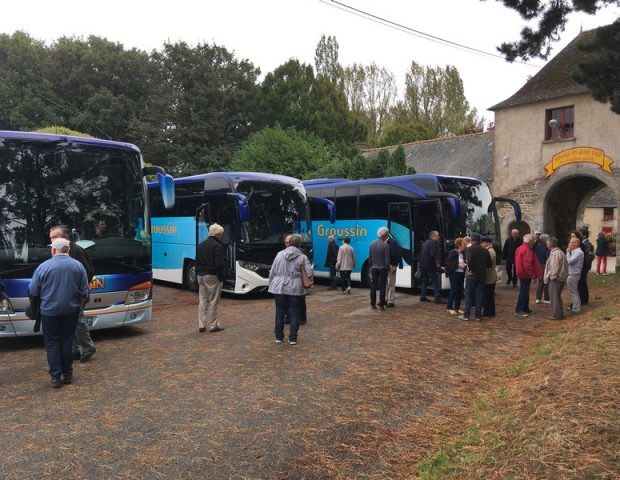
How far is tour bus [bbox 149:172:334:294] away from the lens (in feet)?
43.9

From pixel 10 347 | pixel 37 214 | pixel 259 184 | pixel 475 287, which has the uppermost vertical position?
pixel 259 184

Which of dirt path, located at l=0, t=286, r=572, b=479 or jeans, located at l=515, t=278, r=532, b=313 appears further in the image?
jeans, located at l=515, t=278, r=532, b=313

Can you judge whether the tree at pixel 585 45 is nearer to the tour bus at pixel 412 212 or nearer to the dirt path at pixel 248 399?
the tour bus at pixel 412 212

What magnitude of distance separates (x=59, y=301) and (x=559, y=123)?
73.3 ft

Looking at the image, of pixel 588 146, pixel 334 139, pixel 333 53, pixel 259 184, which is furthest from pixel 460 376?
pixel 333 53

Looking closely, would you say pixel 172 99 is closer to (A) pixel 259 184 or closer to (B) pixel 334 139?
Answer: (B) pixel 334 139

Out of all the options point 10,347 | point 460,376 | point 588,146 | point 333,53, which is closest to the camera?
point 460,376

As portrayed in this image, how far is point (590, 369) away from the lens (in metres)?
5.95

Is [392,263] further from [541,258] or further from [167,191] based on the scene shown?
[167,191]

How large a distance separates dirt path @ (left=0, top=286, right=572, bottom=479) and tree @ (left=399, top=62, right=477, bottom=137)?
151 ft

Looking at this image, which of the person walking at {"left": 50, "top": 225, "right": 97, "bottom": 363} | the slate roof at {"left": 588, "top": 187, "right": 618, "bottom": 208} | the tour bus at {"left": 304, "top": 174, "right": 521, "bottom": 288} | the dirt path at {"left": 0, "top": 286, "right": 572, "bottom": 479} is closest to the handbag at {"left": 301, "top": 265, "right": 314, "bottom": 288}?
the dirt path at {"left": 0, "top": 286, "right": 572, "bottom": 479}

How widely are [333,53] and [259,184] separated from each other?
155 ft

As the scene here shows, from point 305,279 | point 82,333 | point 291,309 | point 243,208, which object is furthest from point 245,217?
point 82,333

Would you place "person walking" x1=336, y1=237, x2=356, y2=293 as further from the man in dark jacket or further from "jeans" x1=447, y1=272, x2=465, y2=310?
"jeans" x1=447, y1=272, x2=465, y2=310
